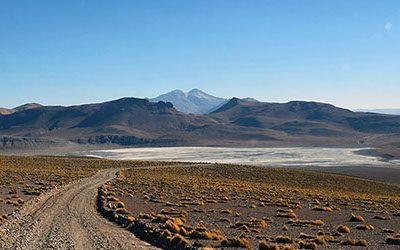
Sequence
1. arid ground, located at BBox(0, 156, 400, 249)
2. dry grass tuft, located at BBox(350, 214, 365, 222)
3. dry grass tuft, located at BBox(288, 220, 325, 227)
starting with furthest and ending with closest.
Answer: dry grass tuft, located at BBox(350, 214, 365, 222) → dry grass tuft, located at BBox(288, 220, 325, 227) → arid ground, located at BBox(0, 156, 400, 249)

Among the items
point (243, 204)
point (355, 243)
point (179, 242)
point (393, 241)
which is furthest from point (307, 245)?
point (243, 204)

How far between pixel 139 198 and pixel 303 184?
26629 millimetres

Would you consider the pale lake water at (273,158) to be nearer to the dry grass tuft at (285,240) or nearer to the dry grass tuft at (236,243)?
the dry grass tuft at (285,240)

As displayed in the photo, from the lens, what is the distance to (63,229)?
2052cm

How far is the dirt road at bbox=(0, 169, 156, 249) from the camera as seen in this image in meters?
17.6

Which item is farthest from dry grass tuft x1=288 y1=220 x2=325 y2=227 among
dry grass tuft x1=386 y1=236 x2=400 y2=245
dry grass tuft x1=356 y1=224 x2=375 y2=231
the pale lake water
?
the pale lake water

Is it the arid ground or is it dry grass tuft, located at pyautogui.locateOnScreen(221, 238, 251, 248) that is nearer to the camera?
dry grass tuft, located at pyautogui.locateOnScreen(221, 238, 251, 248)

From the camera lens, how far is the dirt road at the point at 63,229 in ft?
57.7

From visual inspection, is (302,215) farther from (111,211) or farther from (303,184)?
(303,184)

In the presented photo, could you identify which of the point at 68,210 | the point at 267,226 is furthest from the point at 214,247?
the point at 68,210

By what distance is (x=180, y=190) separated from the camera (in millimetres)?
39594

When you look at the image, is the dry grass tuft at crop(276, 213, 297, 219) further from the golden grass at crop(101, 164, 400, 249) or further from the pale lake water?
the pale lake water

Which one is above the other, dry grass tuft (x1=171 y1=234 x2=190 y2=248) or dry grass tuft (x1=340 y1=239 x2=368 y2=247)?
dry grass tuft (x1=171 y1=234 x2=190 y2=248)

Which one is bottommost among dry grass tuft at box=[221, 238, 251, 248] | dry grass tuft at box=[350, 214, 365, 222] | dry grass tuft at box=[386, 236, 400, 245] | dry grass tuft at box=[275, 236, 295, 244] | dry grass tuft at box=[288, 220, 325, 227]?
dry grass tuft at box=[350, 214, 365, 222]
